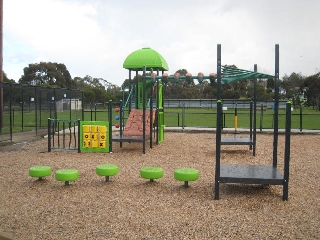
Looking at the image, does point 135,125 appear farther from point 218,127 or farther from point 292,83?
point 292,83

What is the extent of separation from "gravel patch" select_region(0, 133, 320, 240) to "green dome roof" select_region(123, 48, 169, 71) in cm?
529

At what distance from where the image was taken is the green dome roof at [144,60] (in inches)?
517

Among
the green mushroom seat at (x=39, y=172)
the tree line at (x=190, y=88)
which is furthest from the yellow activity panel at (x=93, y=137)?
the tree line at (x=190, y=88)

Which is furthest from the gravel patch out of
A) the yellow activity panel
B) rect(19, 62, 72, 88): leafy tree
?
rect(19, 62, 72, 88): leafy tree

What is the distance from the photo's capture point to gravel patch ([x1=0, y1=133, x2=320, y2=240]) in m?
4.39

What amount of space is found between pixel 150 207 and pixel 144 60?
863 cm

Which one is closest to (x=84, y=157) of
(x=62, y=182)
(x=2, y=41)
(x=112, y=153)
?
(x=112, y=153)

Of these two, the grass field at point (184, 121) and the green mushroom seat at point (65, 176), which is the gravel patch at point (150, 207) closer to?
the green mushroom seat at point (65, 176)

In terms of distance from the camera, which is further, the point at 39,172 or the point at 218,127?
the point at 39,172

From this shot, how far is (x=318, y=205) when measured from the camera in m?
5.46

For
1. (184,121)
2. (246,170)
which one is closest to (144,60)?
(246,170)

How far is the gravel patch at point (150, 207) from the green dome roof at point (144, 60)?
5293 mm

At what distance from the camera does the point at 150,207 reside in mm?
5371

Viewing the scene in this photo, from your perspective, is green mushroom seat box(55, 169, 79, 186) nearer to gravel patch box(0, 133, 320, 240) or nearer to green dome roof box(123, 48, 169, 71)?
gravel patch box(0, 133, 320, 240)
